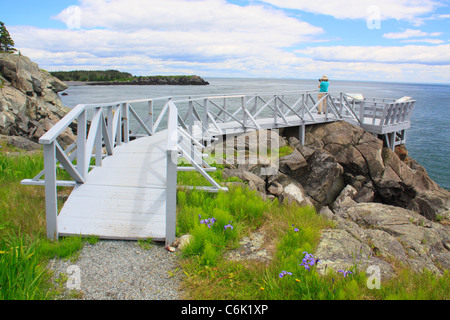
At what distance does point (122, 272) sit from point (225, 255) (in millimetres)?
1145

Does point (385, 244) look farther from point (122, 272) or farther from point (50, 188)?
point (50, 188)

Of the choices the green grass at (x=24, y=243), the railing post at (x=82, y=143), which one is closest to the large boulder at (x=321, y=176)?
the railing post at (x=82, y=143)

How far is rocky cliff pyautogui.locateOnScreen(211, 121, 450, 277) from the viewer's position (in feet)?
15.0

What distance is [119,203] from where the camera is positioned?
503 cm

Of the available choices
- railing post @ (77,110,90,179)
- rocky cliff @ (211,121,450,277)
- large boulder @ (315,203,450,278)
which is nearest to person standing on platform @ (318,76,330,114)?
rocky cliff @ (211,121,450,277)

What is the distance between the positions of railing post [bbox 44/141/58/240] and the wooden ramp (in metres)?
0.13

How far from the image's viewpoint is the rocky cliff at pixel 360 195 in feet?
15.0

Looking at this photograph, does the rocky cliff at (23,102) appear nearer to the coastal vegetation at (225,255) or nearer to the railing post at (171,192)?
the coastal vegetation at (225,255)

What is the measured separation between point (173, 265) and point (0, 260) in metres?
1.62

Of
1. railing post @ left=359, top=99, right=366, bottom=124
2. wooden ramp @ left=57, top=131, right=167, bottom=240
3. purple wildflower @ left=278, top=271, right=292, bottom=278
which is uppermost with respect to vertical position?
railing post @ left=359, top=99, right=366, bottom=124

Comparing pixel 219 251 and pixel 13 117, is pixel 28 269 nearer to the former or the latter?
pixel 219 251

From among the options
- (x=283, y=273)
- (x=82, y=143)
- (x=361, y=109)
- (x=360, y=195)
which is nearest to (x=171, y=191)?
(x=283, y=273)

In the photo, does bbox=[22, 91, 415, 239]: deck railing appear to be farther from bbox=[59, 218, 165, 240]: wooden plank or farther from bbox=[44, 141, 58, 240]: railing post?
bbox=[59, 218, 165, 240]: wooden plank
